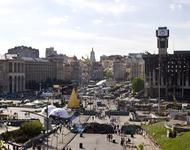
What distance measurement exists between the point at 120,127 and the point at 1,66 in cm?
7981

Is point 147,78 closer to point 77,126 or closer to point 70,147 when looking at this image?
point 77,126

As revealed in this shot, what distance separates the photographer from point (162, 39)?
151625 millimetres

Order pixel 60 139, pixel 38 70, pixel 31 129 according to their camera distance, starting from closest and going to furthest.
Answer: pixel 31 129 < pixel 60 139 < pixel 38 70

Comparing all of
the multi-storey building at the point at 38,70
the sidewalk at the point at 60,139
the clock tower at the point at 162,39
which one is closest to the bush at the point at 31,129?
the sidewalk at the point at 60,139

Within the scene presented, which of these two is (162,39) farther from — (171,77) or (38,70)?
(38,70)

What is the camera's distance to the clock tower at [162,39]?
149000 mm

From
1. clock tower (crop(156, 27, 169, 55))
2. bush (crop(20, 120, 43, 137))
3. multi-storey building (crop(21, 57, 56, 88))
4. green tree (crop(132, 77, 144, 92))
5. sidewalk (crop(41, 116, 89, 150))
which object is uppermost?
clock tower (crop(156, 27, 169, 55))

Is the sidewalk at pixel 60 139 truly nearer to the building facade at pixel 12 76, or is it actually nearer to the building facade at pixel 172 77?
the building facade at pixel 172 77

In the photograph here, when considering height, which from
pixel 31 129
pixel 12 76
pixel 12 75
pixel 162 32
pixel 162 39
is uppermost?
pixel 162 32

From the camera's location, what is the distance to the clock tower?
149m

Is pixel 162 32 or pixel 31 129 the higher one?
pixel 162 32

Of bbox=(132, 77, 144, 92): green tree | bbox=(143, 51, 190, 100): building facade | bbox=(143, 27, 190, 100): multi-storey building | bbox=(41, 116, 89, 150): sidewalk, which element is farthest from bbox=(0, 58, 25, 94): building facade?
bbox=(41, 116, 89, 150): sidewalk

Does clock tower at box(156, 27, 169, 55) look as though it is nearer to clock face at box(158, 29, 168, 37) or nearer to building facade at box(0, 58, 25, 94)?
clock face at box(158, 29, 168, 37)

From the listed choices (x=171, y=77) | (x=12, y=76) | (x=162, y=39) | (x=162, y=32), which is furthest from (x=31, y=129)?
(x=162, y=39)
